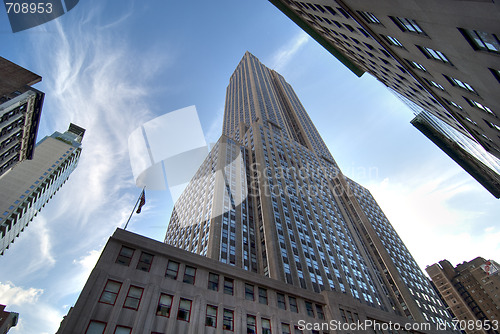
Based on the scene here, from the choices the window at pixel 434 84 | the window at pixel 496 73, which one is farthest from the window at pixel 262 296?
the window at pixel 434 84

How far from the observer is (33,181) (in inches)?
3514

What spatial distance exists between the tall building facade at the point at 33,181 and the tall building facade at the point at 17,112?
19.4 m

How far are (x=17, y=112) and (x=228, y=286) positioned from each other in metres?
66.4

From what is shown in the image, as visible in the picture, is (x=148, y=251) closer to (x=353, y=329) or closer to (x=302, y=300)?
(x=302, y=300)

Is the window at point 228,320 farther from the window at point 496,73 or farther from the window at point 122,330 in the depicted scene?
the window at point 496,73

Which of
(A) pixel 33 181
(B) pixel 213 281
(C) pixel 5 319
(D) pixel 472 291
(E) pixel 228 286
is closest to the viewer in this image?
(B) pixel 213 281

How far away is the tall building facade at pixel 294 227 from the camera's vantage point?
54.1 m

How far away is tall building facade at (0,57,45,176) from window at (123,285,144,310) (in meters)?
53.9

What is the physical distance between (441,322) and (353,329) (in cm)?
5563

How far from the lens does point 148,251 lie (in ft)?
84.6

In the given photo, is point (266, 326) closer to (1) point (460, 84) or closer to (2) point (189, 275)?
(2) point (189, 275)

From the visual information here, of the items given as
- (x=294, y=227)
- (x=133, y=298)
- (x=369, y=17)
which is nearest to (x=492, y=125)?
(x=369, y=17)

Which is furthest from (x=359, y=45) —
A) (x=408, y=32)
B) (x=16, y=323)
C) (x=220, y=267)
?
(x=16, y=323)

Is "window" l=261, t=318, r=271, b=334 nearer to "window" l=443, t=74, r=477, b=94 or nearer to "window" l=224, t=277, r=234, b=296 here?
"window" l=224, t=277, r=234, b=296
